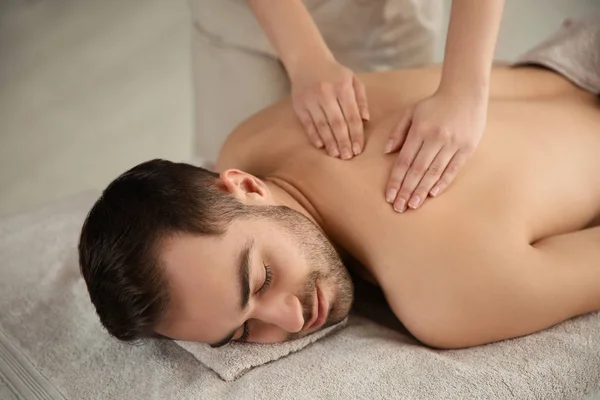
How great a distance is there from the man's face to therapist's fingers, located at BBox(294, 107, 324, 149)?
16cm

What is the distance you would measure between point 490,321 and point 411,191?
239 millimetres

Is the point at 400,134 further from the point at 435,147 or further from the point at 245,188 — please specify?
the point at 245,188

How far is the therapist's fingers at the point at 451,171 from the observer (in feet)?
3.83

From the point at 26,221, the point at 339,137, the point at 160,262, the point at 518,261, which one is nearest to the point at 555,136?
the point at 518,261

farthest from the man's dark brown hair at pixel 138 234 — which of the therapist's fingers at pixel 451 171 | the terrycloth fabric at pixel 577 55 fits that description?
the terrycloth fabric at pixel 577 55

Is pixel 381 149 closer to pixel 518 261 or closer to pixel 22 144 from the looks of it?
pixel 518 261

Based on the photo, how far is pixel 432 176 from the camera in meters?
1.17

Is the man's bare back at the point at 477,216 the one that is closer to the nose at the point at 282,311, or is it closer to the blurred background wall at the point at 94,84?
the nose at the point at 282,311

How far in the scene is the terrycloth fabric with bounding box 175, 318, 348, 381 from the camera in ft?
3.67

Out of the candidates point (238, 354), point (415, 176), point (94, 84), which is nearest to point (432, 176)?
point (415, 176)

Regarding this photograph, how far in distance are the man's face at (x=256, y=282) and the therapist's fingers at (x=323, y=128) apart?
0.14m

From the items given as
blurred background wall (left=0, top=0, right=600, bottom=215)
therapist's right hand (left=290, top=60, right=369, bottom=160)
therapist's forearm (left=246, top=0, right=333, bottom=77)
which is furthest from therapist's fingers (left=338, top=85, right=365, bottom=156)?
blurred background wall (left=0, top=0, right=600, bottom=215)

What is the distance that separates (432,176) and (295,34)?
407 millimetres

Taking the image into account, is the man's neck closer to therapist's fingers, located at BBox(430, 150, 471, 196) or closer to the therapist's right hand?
the therapist's right hand
